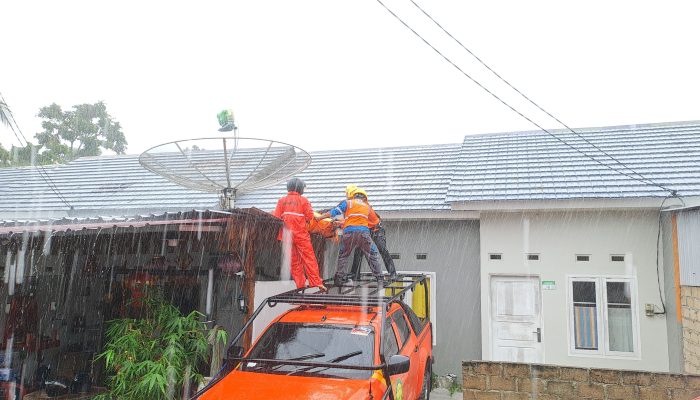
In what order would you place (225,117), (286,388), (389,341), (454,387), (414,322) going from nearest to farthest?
(286,388) → (389,341) → (414,322) → (225,117) → (454,387)

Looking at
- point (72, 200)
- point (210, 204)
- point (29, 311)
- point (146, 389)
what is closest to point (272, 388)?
point (146, 389)

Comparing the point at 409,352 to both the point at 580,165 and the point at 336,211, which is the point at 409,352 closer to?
the point at 336,211

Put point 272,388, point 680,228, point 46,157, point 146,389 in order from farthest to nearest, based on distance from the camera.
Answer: point 46,157, point 680,228, point 146,389, point 272,388

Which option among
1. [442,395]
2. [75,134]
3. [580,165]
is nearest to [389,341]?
[442,395]

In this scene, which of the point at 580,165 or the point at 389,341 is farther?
the point at 580,165

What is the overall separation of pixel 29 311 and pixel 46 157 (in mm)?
28882

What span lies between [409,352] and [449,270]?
4.37 meters

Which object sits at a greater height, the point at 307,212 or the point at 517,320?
the point at 307,212

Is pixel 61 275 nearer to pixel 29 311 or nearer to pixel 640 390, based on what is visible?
pixel 29 311

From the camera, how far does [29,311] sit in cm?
945

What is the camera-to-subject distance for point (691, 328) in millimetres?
8086

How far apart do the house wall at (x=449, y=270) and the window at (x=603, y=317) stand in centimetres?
185

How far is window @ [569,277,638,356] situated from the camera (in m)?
9.14

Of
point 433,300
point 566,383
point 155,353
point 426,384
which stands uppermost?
point 433,300
